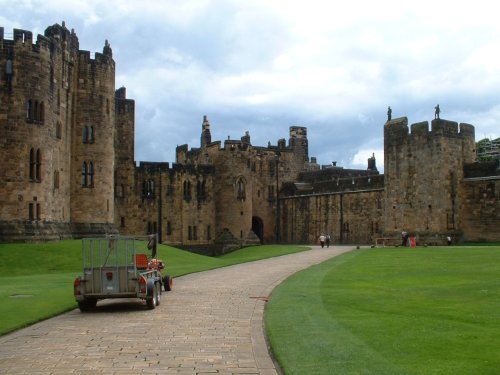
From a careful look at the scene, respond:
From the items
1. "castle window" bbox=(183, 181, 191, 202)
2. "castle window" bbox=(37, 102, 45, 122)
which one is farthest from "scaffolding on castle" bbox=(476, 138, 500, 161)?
"castle window" bbox=(37, 102, 45, 122)

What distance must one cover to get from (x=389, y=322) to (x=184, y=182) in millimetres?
50845

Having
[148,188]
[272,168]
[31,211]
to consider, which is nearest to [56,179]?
[31,211]

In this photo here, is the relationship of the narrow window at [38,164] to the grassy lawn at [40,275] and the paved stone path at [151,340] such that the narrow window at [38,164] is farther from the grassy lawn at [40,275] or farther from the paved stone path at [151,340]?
the paved stone path at [151,340]

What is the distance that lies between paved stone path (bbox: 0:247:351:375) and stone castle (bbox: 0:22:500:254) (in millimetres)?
23303

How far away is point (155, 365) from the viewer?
10.5 metres

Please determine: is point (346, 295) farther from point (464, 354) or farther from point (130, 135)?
point (130, 135)

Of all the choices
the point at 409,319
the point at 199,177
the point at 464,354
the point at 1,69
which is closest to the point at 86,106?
the point at 1,69

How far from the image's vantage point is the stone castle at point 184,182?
3994cm

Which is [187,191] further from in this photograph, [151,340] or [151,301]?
[151,340]

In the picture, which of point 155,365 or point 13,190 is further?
point 13,190

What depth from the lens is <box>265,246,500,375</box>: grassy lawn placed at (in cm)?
1014

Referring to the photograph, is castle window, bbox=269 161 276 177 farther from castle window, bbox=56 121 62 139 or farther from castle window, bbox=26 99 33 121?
castle window, bbox=26 99 33 121

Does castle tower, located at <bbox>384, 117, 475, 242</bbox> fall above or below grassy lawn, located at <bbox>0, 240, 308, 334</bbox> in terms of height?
above

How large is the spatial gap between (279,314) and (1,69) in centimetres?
3031
